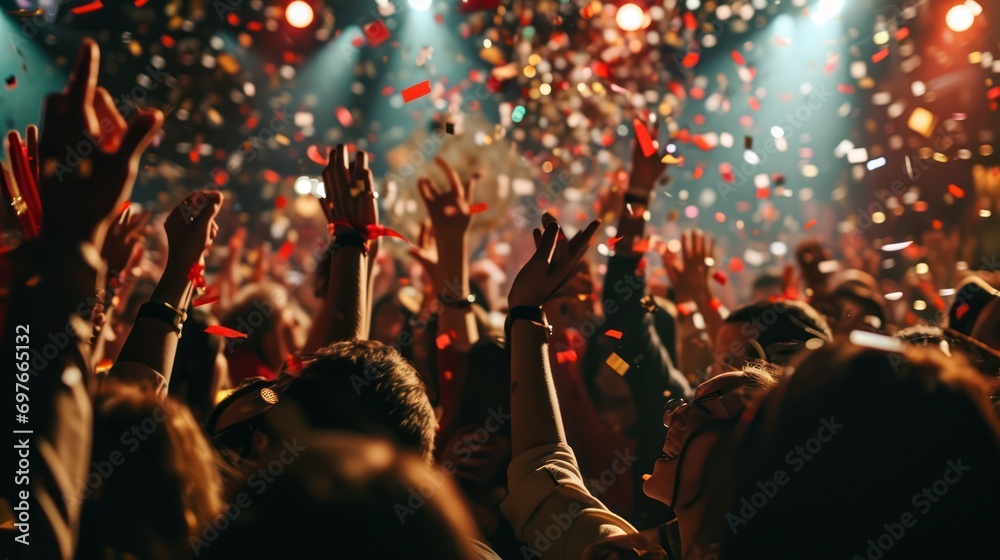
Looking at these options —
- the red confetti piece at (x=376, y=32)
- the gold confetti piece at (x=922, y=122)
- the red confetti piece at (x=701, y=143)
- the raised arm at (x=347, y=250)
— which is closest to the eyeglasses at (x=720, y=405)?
the raised arm at (x=347, y=250)

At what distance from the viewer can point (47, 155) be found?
104 cm

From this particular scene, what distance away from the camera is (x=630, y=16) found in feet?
25.4

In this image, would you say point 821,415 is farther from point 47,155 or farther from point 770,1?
point 770,1

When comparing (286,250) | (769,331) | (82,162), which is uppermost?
(82,162)

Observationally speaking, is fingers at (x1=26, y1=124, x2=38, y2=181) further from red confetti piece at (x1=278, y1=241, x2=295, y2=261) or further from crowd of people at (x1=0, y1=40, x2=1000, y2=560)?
red confetti piece at (x1=278, y1=241, x2=295, y2=261)

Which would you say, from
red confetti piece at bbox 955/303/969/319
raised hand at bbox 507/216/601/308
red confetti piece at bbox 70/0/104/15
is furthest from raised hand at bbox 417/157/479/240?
red confetti piece at bbox 70/0/104/15

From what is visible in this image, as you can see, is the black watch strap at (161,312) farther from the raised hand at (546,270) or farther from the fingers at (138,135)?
the raised hand at (546,270)

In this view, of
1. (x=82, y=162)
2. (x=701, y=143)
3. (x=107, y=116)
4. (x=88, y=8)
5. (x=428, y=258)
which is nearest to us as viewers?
(x=82, y=162)

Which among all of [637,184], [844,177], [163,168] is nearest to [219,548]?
[637,184]

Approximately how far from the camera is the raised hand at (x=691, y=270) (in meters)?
3.48

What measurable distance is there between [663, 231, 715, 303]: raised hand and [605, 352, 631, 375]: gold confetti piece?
3.71 ft

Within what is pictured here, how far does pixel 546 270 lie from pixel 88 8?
631 cm

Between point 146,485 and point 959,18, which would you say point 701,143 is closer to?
point 959,18

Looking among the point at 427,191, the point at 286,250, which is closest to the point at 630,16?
the point at 286,250
